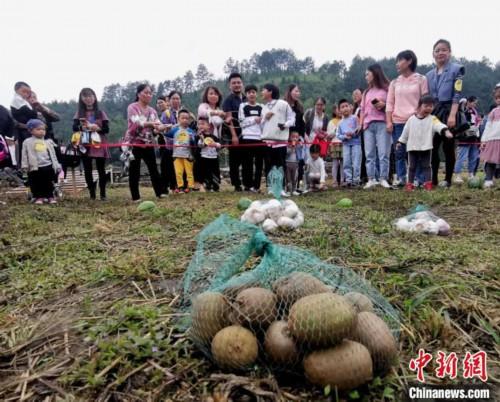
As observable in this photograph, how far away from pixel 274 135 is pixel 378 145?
202 centimetres

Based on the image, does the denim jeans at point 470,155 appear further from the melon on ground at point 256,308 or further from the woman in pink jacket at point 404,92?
the melon on ground at point 256,308

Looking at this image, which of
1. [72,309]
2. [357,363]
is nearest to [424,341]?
[357,363]

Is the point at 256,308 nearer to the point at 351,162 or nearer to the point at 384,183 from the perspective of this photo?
the point at 384,183

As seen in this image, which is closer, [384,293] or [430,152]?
[384,293]

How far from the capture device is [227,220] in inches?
87.4

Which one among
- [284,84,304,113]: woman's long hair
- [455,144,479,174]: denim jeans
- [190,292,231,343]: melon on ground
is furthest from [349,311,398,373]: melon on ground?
[455,144,479,174]: denim jeans

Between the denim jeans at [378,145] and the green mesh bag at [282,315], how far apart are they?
6.01m

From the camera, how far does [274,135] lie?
24.5ft

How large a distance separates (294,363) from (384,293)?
0.94 metres

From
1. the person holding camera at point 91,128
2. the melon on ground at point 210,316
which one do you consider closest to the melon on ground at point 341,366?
the melon on ground at point 210,316

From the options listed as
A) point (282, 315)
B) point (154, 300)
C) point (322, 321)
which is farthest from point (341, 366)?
point (154, 300)

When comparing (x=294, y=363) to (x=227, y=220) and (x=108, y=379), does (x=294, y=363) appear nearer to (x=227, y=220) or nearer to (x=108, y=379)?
(x=108, y=379)

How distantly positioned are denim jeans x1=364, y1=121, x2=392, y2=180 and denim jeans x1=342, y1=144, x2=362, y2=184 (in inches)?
24.4

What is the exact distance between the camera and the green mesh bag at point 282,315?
55.3 inches
